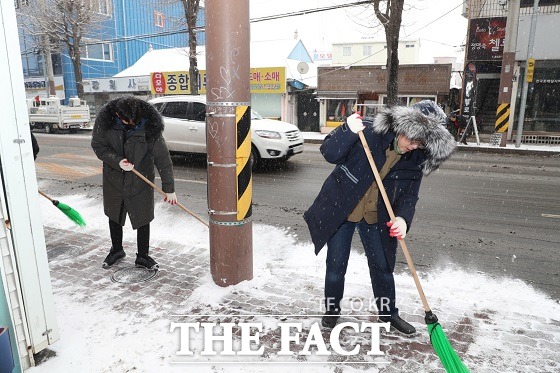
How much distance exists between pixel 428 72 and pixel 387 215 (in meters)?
18.3

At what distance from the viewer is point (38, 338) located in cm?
263

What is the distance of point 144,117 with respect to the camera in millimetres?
3816

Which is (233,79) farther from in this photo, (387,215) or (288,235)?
(288,235)

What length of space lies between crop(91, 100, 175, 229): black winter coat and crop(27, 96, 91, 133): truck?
20643 mm

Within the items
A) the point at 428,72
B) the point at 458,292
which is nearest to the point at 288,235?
the point at 458,292

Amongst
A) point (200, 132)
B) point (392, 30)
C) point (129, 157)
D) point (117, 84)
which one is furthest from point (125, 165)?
point (117, 84)

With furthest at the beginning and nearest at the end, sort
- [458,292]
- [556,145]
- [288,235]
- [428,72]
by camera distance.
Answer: [428,72] → [556,145] → [288,235] → [458,292]

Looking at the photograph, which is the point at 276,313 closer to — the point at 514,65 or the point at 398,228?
the point at 398,228

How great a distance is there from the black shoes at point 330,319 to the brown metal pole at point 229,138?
930 millimetres

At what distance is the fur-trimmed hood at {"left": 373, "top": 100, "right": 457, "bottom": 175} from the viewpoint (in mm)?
2473

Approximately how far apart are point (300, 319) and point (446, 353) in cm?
116

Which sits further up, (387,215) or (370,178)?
(370,178)


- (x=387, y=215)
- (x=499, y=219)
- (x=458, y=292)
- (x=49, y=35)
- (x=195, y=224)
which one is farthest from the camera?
(x=49, y=35)

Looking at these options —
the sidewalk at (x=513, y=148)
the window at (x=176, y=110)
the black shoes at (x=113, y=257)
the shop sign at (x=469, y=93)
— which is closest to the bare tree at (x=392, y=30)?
the shop sign at (x=469, y=93)
